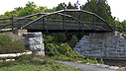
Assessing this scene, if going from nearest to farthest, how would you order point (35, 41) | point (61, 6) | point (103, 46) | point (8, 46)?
point (8, 46) < point (35, 41) < point (103, 46) < point (61, 6)

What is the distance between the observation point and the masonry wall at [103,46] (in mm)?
29281

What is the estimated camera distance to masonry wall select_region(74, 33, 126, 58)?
29.3m

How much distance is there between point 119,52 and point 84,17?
37.8 ft

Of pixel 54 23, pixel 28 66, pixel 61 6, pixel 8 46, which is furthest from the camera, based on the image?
pixel 61 6

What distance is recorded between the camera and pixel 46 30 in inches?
820

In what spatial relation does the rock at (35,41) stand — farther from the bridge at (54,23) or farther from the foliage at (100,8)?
the foliage at (100,8)

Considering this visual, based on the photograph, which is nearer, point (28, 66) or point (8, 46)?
point (28, 66)

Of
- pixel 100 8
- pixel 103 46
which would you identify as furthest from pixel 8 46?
pixel 100 8

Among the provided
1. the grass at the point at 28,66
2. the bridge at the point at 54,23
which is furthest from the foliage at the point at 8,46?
the bridge at the point at 54,23

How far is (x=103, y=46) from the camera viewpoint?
30.5 metres

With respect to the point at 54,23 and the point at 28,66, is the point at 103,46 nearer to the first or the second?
the point at 54,23

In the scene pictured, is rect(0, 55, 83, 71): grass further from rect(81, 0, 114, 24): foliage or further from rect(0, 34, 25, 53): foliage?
rect(81, 0, 114, 24): foliage

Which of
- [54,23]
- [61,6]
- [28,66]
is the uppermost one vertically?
[61,6]

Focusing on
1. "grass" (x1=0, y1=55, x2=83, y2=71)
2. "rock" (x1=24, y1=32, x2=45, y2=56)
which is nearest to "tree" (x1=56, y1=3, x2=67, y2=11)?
"rock" (x1=24, y1=32, x2=45, y2=56)
